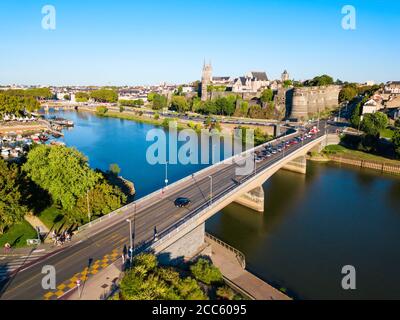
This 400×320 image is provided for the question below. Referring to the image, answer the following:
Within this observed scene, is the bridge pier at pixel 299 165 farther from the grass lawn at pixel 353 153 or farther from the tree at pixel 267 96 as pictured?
→ the tree at pixel 267 96

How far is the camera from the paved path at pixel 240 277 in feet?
88.2

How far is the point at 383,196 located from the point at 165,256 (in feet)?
145

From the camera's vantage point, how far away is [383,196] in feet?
177

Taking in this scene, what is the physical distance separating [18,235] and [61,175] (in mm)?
7411

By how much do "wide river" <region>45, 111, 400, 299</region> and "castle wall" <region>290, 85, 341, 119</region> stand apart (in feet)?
133

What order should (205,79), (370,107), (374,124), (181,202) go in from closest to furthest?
1. (181,202)
2. (374,124)
3. (370,107)
4. (205,79)

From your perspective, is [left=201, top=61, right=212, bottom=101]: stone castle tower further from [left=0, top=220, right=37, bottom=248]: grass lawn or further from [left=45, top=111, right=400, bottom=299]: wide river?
[left=0, top=220, right=37, bottom=248]: grass lawn

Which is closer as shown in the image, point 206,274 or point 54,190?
point 206,274

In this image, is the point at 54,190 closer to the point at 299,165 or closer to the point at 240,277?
the point at 240,277

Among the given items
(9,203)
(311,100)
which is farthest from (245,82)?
(9,203)

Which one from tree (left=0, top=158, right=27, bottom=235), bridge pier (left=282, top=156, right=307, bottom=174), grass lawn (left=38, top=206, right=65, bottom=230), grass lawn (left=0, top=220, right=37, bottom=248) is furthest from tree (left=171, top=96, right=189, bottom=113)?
grass lawn (left=0, top=220, right=37, bottom=248)

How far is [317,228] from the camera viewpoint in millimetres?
40844

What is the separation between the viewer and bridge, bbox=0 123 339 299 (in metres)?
22.5
